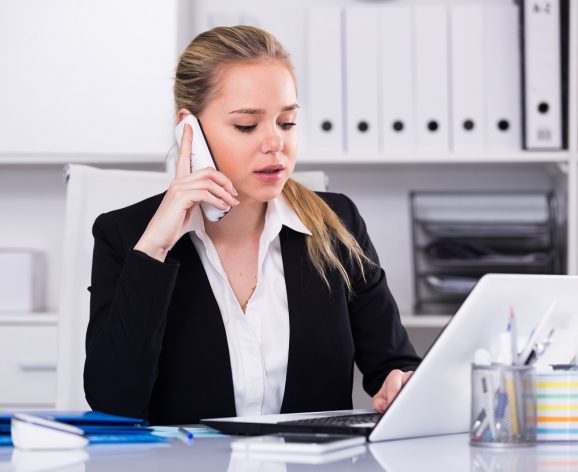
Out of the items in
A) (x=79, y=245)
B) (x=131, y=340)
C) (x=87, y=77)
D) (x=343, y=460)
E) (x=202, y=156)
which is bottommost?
(x=343, y=460)

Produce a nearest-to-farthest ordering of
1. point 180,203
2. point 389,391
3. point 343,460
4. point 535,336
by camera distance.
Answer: point 343,460 < point 535,336 < point 389,391 < point 180,203

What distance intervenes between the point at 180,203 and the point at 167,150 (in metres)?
0.94

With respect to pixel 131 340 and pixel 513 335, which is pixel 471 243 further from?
pixel 513 335

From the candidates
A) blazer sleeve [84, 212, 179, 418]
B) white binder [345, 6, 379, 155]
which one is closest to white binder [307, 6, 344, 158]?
white binder [345, 6, 379, 155]

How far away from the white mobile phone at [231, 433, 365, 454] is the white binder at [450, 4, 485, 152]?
58.6 inches

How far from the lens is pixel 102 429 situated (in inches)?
43.5

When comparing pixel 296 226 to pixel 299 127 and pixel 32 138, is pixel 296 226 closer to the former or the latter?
pixel 299 127

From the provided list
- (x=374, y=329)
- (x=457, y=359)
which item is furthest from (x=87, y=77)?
(x=457, y=359)

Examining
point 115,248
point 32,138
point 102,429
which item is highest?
point 32,138

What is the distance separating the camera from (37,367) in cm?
236

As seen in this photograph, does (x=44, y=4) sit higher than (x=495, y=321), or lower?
higher

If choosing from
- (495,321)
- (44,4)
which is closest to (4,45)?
(44,4)

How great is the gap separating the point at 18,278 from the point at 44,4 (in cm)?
73

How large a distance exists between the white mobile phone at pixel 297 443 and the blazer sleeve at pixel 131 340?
1.37 feet
